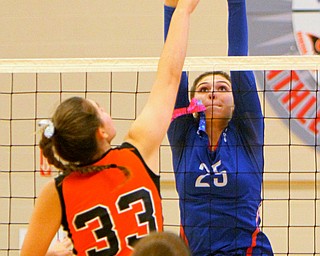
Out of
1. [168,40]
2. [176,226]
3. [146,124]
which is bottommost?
[176,226]

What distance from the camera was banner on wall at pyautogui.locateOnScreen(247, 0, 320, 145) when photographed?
582 cm

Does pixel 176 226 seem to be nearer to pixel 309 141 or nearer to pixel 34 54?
pixel 309 141

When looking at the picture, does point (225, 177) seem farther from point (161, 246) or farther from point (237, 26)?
point (161, 246)

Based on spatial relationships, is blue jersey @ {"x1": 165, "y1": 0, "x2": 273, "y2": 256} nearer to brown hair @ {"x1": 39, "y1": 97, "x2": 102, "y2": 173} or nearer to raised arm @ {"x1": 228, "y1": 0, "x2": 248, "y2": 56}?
raised arm @ {"x1": 228, "y1": 0, "x2": 248, "y2": 56}

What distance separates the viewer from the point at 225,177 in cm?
359

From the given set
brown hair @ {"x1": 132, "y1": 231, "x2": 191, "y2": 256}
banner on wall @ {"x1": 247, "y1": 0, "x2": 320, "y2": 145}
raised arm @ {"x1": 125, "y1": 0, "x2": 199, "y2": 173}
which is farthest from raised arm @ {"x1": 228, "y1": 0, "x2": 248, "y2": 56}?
banner on wall @ {"x1": 247, "y1": 0, "x2": 320, "y2": 145}

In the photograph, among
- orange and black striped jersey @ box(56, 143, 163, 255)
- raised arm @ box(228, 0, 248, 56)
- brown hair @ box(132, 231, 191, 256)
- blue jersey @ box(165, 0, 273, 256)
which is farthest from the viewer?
blue jersey @ box(165, 0, 273, 256)

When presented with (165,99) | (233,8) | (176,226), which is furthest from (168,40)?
(176,226)

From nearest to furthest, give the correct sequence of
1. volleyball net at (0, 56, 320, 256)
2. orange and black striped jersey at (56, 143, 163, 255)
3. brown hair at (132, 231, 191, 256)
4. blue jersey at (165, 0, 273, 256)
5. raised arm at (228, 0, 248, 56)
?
→ brown hair at (132, 231, 191, 256)
orange and black striped jersey at (56, 143, 163, 255)
raised arm at (228, 0, 248, 56)
blue jersey at (165, 0, 273, 256)
volleyball net at (0, 56, 320, 256)

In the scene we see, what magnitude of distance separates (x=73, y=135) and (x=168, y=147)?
389 centimetres

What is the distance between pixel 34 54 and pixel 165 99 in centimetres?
398

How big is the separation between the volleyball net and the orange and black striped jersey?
3502 mm

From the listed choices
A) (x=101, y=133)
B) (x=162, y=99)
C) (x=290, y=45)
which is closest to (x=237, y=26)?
(x=162, y=99)

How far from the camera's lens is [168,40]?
223 cm
